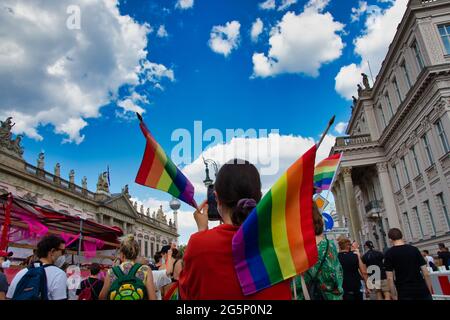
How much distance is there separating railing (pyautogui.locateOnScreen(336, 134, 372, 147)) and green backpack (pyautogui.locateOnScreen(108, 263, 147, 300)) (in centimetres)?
2942

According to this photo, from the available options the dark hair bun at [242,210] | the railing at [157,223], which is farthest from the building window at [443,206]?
the railing at [157,223]

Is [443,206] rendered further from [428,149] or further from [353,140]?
[353,140]

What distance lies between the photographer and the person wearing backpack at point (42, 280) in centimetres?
363

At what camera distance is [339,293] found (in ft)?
9.77

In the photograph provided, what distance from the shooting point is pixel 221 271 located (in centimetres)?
146

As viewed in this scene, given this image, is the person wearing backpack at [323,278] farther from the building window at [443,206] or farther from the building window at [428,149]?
the building window at [428,149]

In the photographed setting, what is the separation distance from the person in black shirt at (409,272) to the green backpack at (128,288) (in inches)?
160

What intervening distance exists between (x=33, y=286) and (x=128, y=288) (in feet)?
3.57

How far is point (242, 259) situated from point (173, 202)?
1063 centimetres

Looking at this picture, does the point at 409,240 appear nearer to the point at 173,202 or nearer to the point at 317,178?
the point at 173,202

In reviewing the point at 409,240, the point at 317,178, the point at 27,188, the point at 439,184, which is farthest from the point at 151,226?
the point at 317,178

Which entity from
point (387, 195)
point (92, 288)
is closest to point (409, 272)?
point (92, 288)

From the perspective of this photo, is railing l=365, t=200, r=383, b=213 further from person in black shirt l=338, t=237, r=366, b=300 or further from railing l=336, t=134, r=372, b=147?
person in black shirt l=338, t=237, r=366, b=300

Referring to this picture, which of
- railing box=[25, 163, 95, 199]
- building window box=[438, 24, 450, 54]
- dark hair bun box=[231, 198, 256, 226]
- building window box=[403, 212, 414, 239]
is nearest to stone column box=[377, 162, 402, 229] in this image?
building window box=[403, 212, 414, 239]
